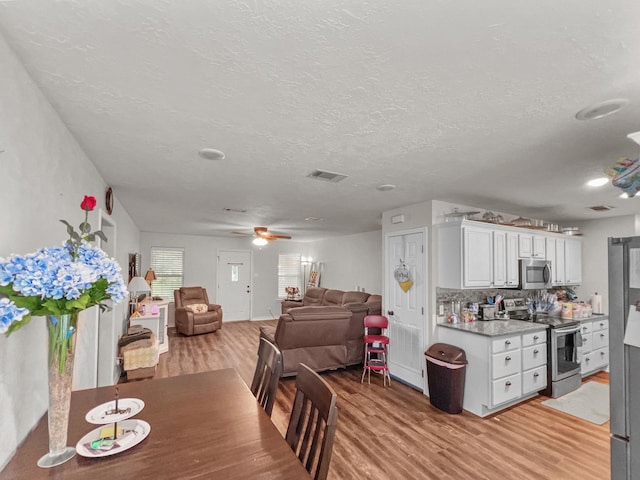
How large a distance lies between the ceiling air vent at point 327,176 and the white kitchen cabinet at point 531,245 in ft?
9.43

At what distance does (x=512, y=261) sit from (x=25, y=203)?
15.6 ft

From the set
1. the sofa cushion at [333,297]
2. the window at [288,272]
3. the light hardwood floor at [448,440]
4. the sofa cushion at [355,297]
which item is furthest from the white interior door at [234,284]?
the light hardwood floor at [448,440]

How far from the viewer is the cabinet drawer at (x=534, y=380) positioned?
11.8 ft

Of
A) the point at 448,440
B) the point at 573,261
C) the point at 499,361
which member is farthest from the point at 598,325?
the point at 448,440

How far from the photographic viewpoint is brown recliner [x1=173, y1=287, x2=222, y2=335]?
684cm

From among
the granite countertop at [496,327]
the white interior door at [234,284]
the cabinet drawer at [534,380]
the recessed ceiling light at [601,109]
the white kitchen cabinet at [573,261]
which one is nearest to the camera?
the recessed ceiling light at [601,109]

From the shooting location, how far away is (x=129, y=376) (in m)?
4.17

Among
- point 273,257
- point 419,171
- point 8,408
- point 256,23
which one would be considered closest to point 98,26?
point 256,23

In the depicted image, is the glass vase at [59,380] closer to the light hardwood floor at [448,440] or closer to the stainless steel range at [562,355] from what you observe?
the light hardwood floor at [448,440]

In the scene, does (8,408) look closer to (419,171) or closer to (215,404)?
(215,404)

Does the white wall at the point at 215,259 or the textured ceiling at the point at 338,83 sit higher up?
the textured ceiling at the point at 338,83

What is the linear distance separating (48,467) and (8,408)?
0.27m

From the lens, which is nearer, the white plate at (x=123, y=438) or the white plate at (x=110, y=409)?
the white plate at (x=123, y=438)

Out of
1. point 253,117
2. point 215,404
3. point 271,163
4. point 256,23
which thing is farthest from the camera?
point 271,163
